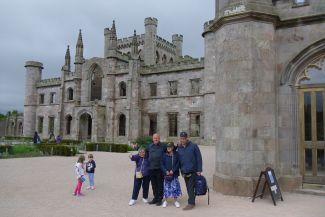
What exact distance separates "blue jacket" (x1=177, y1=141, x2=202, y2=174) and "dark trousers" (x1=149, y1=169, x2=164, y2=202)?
2.01 feet

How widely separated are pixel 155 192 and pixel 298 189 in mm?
3808

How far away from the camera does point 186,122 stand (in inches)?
1292

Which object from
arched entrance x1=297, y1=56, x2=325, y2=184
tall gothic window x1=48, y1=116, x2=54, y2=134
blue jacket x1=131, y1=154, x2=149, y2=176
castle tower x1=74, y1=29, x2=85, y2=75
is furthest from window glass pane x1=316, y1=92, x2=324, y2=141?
tall gothic window x1=48, y1=116, x2=54, y2=134

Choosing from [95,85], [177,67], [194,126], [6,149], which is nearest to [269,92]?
[6,149]

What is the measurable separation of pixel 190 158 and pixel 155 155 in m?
0.81

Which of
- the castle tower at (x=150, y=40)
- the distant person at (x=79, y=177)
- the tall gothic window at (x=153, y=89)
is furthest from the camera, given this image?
the castle tower at (x=150, y=40)

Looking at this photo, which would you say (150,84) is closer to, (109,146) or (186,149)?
(109,146)

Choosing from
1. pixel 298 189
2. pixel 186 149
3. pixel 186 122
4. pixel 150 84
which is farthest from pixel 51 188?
pixel 150 84

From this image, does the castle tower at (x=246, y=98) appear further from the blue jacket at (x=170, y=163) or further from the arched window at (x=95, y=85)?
the arched window at (x=95, y=85)

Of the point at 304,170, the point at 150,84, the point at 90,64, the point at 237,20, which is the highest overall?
the point at 90,64

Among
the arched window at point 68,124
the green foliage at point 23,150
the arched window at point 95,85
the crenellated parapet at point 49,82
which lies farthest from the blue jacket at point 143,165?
the crenellated parapet at point 49,82

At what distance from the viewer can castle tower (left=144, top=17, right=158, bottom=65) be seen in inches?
1919

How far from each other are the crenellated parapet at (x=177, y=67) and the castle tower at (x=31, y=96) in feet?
64.6

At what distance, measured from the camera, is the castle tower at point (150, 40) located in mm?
48750
